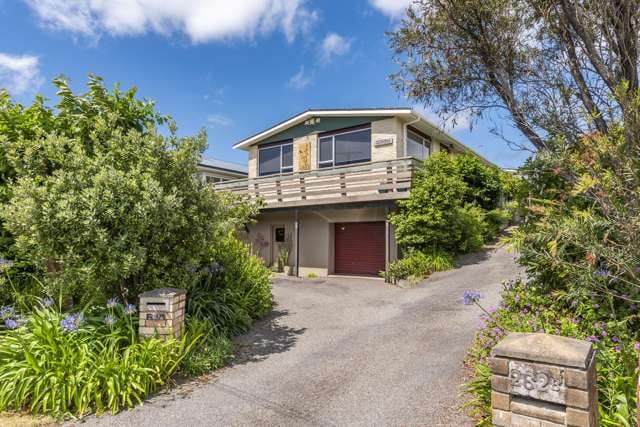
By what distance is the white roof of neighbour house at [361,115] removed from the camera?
14.3 m

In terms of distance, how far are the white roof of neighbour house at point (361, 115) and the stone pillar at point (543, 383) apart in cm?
1034

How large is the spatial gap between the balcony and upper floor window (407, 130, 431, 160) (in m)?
3.16

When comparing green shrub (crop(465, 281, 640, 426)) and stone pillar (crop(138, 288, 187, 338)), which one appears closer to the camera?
green shrub (crop(465, 281, 640, 426))

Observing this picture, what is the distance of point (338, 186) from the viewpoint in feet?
44.7

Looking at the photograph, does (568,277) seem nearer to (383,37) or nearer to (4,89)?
(383,37)

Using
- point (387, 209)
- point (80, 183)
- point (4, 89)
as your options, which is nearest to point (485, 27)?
point (80, 183)

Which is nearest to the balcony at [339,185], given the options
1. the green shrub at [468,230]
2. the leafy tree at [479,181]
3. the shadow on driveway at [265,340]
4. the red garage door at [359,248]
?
the red garage door at [359,248]

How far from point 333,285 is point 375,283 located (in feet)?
4.84

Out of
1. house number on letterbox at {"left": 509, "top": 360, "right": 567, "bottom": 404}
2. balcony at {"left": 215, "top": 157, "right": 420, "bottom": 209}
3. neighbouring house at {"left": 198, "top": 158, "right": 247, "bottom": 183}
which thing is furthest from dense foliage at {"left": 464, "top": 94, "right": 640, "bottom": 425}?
neighbouring house at {"left": 198, "top": 158, "right": 247, "bottom": 183}

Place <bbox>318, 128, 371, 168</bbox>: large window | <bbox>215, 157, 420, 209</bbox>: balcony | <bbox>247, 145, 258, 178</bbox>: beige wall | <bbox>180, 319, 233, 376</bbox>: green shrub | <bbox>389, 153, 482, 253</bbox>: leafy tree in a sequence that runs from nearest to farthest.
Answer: <bbox>180, 319, 233, 376</bbox>: green shrub → <bbox>389, 153, 482, 253</bbox>: leafy tree → <bbox>215, 157, 420, 209</bbox>: balcony → <bbox>318, 128, 371, 168</bbox>: large window → <bbox>247, 145, 258, 178</bbox>: beige wall

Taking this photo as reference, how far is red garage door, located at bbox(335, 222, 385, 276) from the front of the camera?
14.5m

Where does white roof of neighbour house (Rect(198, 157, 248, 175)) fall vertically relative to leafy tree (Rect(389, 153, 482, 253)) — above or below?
above

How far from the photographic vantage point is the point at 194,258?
244 inches

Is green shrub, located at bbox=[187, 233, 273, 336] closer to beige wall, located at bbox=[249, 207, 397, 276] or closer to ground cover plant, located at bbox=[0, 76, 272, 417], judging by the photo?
ground cover plant, located at bbox=[0, 76, 272, 417]
